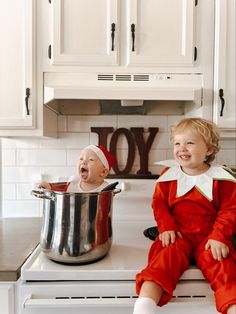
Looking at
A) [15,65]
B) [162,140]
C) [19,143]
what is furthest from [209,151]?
[19,143]

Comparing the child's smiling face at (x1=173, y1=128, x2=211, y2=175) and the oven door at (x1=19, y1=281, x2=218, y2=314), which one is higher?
the child's smiling face at (x1=173, y1=128, x2=211, y2=175)

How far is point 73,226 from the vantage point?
40.7 inches

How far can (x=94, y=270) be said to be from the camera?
1.02 meters

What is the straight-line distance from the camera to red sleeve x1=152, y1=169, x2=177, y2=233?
1.13 m

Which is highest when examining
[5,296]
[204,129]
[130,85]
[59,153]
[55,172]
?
[130,85]

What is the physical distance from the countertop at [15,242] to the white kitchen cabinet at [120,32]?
0.81 meters

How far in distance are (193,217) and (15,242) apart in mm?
752

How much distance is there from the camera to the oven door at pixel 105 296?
994 millimetres

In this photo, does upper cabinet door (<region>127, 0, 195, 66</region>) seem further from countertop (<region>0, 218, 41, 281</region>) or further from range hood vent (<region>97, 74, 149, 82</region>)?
countertop (<region>0, 218, 41, 281</region>)

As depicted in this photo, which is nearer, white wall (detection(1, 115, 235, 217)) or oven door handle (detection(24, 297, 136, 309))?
oven door handle (detection(24, 297, 136, 309))

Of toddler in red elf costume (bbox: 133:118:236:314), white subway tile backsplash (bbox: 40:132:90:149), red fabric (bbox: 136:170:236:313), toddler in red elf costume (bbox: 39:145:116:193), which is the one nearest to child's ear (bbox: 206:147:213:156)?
toddler in red elf costume (bbox: 133:118:236:314)

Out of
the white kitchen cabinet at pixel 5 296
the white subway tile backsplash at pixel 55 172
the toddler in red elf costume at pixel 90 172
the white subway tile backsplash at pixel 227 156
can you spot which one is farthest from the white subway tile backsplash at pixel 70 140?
the white kitchen cabinet at pixel 5 296

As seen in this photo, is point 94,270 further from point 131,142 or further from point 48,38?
point 48,38

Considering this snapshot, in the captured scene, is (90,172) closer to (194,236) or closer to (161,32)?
(194,236)
